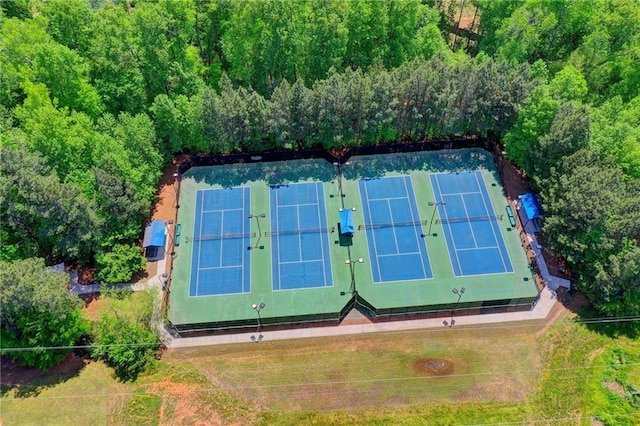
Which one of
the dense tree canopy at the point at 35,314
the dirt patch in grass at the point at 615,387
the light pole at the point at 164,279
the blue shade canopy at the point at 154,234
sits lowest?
the dirt patch in grass at the point at 615,387

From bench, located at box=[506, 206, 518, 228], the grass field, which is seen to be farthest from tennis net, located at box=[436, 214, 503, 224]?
the grass field

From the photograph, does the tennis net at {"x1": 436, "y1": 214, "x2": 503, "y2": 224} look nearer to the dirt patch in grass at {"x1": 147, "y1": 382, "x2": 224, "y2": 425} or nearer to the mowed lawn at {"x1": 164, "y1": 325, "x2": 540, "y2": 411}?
the mowed lawn at {"x1": 164, "y1": 325, "x2": 540, "y2": 411}

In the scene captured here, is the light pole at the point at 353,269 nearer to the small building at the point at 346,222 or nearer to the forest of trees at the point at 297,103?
the small building at the point at 346,222

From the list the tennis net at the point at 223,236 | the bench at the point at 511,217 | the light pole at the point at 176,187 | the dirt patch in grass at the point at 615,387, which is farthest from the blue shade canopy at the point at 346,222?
the dirt patch in grass at the point at 615,387

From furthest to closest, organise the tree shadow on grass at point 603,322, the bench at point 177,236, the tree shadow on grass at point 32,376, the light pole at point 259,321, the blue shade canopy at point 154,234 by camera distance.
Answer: the bench at point 177,236 → the blue shade canopy at point 154,234 → the light pole at point 259,321 → the tree shadow on grass at point 603,322 → the tree shadow on grass at point 32,376

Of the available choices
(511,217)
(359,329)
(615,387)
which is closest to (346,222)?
(359,329)

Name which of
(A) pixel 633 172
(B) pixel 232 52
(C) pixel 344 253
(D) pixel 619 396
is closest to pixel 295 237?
(C) pixel 344 253
